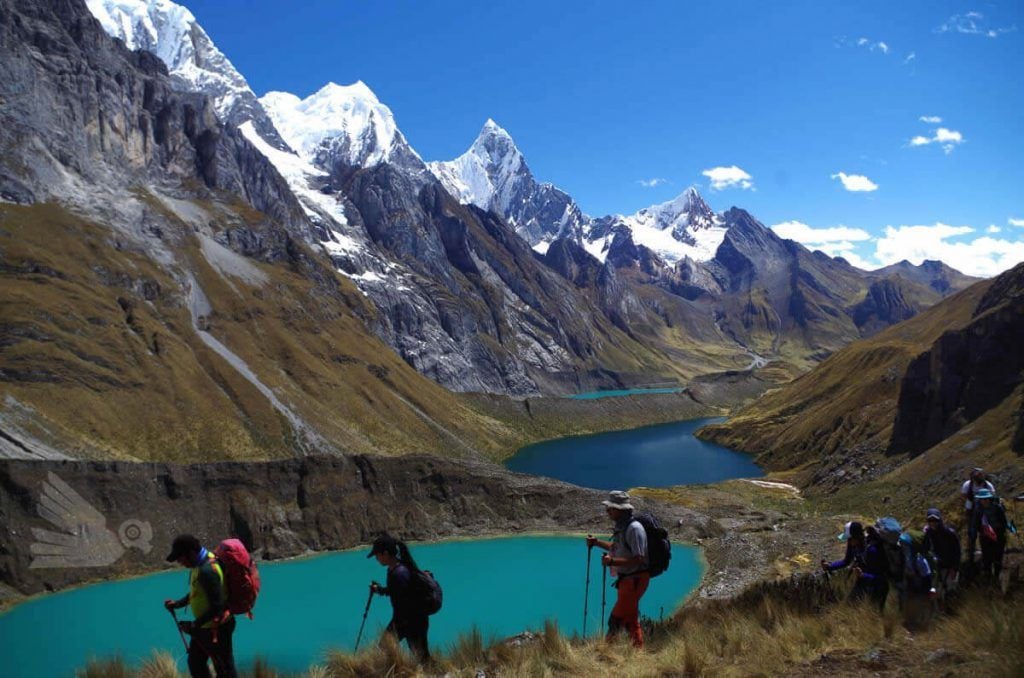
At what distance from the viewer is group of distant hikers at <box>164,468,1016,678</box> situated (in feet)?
30.8

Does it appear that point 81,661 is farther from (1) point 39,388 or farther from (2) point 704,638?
(1) point 39,388

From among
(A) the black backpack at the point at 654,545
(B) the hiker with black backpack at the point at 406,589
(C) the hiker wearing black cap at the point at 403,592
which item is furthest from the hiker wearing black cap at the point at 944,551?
(C) the hiker wearing black cap at the point at 403,592

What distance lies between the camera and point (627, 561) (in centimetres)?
1047

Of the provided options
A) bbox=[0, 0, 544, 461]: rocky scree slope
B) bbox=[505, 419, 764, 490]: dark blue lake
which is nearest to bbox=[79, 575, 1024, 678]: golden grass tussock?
bbox=[0, 0, 544, 461]: rocky scree slope

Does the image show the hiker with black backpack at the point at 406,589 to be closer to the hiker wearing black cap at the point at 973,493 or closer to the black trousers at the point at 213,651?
the black trousers at the point at 213,651

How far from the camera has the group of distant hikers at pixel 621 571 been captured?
30.8 feet

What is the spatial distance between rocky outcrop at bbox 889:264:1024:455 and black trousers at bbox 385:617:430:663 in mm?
61772

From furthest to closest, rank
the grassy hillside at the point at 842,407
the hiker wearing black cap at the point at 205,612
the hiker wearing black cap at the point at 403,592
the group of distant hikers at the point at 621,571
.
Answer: the grassy hillside at the point at 842,407 → the hiker wearing black cap at the point at 403,592 → the group of distant hikers at the point at 621,571 → the hiker wearing black cap at the point at 205,612

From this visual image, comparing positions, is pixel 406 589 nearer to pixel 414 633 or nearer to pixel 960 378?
pixel 414 633

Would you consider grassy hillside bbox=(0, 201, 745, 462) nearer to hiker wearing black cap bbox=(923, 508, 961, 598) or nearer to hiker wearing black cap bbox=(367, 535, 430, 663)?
hiker wearing black cap bbox=(367, 535, 430, 663)

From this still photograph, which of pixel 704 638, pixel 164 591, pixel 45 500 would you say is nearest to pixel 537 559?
pixel 164 591

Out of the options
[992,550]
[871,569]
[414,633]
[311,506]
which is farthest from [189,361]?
Answer: [992,550]

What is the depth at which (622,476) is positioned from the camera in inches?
3607

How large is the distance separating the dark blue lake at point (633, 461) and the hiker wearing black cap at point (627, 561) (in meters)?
72.5
